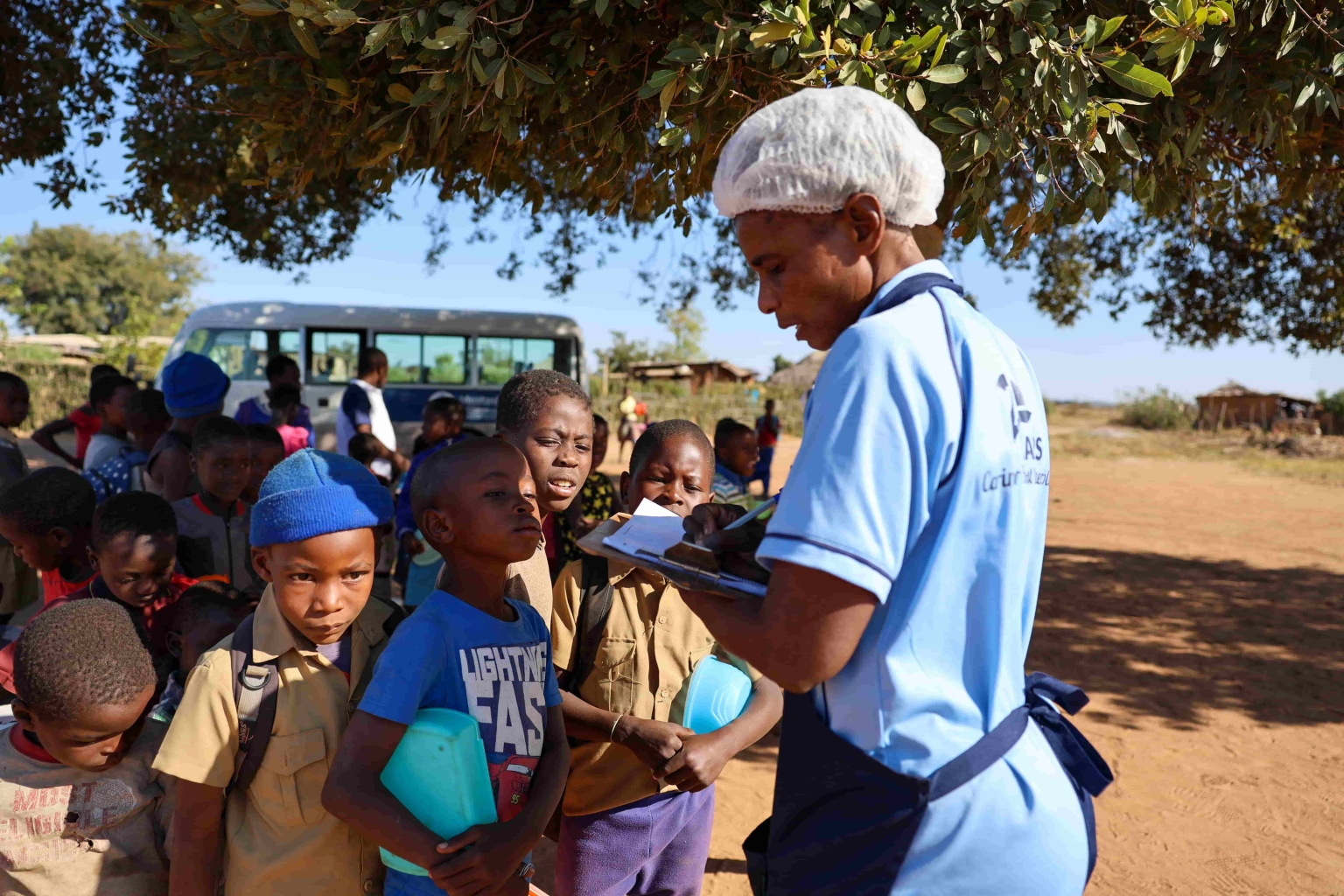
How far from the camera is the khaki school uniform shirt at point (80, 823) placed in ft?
5.89

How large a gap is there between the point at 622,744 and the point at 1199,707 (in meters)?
5.46

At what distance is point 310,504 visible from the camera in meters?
1.84

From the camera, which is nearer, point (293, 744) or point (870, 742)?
point (870, 742)

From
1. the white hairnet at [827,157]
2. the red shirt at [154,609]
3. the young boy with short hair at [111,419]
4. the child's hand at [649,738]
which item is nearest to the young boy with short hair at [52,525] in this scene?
the red shirt at [154,609]

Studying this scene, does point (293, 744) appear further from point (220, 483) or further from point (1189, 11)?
point (1189, 11)

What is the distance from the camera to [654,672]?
233cm

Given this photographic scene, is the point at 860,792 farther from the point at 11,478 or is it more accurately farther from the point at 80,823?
the point at 11,478

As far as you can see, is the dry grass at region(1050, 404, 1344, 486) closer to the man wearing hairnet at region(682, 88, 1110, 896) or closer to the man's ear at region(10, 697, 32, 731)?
the man wearing hairnet at region(682, 88, 1110, 896)

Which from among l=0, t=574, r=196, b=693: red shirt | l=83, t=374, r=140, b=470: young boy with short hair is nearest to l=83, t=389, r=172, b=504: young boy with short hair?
l=83, t=374, r=140, b=470: young boy with short hair

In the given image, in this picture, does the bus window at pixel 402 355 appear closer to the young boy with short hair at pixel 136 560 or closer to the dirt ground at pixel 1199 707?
the dirt ground at pixel 1199 707

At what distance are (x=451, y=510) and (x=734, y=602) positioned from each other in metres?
0.89

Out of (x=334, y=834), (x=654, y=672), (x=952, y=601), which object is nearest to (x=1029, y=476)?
(x=952, y=601)

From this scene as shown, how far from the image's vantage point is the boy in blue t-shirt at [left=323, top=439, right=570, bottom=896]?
164 cm

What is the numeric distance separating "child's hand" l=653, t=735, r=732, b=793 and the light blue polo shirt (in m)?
0.98
